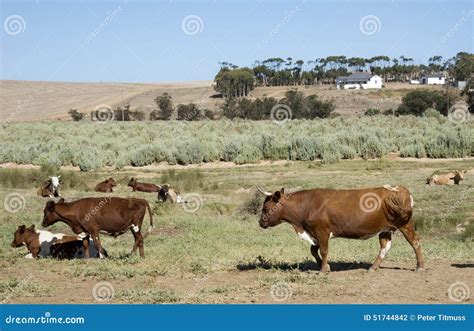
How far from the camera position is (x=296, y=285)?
11.7m

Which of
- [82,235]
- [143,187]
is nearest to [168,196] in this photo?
[143,187]

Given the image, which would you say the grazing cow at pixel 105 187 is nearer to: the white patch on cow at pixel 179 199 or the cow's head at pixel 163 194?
the cow's head at pixel 163 194

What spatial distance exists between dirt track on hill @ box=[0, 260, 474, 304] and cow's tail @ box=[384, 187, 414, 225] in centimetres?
99

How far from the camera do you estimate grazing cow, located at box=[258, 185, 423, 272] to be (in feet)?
40.7

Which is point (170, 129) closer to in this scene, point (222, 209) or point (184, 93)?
point (222, 209)

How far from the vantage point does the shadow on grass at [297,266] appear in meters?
13.2

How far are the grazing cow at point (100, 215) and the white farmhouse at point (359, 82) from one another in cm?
13556

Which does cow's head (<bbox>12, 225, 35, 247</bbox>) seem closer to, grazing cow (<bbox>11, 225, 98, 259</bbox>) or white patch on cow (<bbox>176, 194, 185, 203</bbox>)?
grazing cow (<bbox>11, 225, 98, 259</bbox>)

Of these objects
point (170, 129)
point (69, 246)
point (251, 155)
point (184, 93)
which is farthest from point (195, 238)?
point (184, 93)

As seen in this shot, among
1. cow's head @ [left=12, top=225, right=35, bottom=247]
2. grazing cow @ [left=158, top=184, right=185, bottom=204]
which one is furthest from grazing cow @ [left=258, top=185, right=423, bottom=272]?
grazing cow @ [left=158, top=184, right=185, bottom=204]

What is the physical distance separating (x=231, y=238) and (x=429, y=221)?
20.0 ft

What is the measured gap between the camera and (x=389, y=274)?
12.4 metres

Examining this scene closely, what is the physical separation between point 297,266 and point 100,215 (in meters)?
4.18

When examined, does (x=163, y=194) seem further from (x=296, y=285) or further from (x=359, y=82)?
(x=359, y=82)
